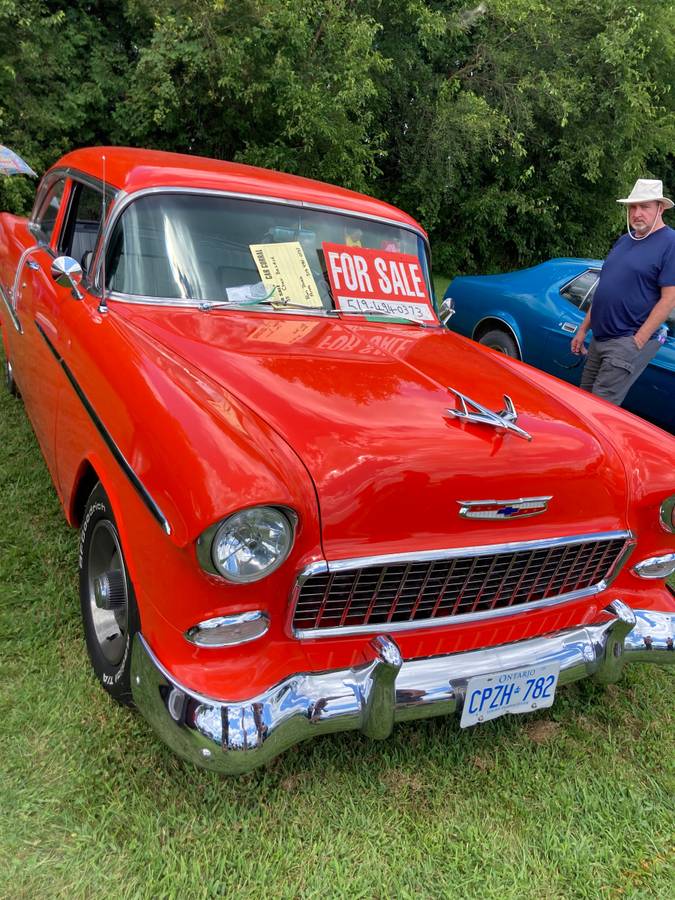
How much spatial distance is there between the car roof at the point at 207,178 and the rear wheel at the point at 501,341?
116 inches

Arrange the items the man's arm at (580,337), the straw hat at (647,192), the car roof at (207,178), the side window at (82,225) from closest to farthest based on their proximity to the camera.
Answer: the car roof at (207,178) → the side window at (82,225) → the straw hat at (647,192) → the man's arm at (580,337)

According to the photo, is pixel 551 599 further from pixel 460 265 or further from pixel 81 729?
pixel 460 265

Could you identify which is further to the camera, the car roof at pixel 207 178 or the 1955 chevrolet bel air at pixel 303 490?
the car roof at pixel 207 178

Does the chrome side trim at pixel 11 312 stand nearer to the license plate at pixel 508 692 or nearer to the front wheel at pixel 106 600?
the front wheel at pixel 106 600

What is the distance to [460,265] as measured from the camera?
1323cm

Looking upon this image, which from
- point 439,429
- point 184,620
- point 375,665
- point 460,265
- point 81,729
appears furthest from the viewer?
point 460,265

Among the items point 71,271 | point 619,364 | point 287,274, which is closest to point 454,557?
point 287,274

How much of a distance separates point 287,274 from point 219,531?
1.49 m

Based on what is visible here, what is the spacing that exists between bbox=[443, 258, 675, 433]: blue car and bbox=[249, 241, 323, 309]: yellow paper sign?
3223mm

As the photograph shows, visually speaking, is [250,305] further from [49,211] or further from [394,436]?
[49,211]

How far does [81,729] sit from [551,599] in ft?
5.15

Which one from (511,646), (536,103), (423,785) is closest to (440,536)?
(511,646)

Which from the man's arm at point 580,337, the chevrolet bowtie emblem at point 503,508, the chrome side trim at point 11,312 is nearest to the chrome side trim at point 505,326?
the man's arm at point 580,337

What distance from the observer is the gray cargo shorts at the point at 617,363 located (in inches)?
158
